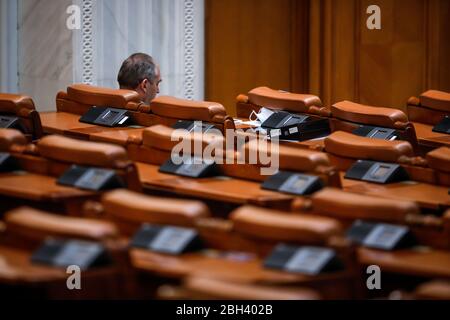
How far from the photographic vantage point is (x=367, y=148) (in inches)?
223

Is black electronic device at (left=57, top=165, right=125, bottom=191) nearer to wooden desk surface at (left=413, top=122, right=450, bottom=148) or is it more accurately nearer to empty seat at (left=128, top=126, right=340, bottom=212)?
empty seat at (left=128, top=126, right=340, bottom=212)

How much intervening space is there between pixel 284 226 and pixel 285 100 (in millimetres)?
3103

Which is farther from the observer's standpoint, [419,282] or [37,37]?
[37,37]

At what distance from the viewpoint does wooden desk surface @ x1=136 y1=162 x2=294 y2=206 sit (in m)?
5.03

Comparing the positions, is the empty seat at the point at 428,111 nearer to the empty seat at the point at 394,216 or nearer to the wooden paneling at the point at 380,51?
the empty seat at the point at 394,216

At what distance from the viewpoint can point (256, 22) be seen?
33.8 feet

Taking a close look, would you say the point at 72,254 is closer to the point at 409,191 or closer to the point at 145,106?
the point at 409,191

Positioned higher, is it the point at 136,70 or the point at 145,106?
the point at 136,70

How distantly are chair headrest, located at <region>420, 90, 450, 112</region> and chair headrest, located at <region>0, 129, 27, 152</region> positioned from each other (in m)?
2.60

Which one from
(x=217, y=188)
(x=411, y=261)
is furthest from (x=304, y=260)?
(x=217, y=188)

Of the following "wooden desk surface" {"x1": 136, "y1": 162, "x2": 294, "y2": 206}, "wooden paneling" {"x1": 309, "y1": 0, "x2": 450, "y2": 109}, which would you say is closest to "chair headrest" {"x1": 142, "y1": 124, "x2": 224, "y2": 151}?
"wooden desk surface" {"x1": 136, "y1": 162, "x2": 294, "y2": 206}
